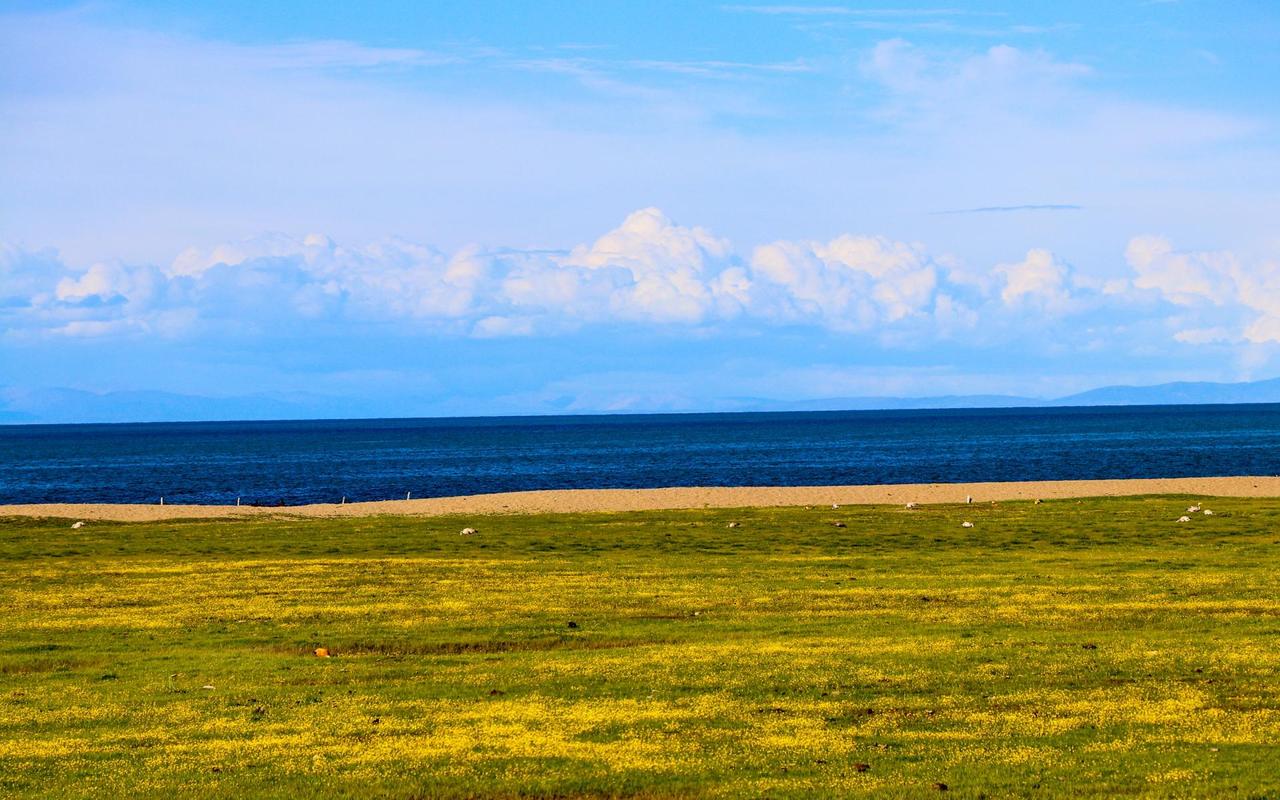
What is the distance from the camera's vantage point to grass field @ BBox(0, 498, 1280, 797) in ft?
59.3

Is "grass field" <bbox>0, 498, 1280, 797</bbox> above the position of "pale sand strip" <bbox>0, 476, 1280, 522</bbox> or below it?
above

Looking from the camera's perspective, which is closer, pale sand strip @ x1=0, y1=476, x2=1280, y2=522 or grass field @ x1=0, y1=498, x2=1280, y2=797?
grass field @ x1=0, y1=498, x2=1280, y2=797

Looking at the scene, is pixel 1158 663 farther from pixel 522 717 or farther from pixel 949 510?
pixel 949 510

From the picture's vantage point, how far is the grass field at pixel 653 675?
18062 millimetres

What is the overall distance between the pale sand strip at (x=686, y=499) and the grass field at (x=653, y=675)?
3735 centimetres

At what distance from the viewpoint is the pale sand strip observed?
8531 centimetres

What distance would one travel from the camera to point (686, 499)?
304ft

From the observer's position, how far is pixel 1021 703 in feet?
71.2

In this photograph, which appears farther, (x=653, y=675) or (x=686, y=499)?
(x=686, y=499)

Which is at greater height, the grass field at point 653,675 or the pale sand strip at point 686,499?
the grass field at point 653,675

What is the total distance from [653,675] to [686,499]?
68.2 metres

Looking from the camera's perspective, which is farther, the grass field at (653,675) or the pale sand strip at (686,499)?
the pale sand strip at (686,499)

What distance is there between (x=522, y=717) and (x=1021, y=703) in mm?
8036

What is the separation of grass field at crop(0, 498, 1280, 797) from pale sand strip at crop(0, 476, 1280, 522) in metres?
37.4
